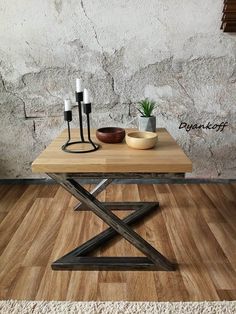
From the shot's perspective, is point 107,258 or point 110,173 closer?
point 110,173

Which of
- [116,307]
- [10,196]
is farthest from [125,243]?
[10,196]

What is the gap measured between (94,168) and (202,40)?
146cm

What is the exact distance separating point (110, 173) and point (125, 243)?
1.78 feet

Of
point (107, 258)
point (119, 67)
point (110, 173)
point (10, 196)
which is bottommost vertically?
point (10, 196)

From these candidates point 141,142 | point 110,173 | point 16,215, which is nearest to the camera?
point 110,173

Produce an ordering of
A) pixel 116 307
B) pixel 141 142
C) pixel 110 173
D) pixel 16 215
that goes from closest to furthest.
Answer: pixel 116 307, pixel 110 173, pixel 141 142, pixel 16 215

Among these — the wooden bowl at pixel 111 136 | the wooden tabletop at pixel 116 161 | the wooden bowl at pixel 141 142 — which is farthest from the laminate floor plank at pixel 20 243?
the wooden bowl at pixel 141 142

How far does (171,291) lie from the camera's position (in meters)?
1.50

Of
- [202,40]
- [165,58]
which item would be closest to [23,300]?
[165,58]

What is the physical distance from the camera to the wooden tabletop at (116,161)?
Answer: 1.50 meters

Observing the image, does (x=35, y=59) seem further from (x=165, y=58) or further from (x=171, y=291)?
(x=171, y=291)

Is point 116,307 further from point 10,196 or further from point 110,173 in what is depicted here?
point 10,196

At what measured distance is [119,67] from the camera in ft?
8.18

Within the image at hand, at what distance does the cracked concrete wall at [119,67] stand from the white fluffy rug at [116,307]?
143 centimetres
